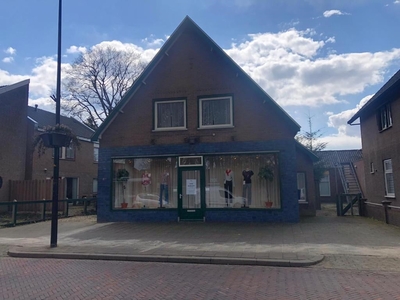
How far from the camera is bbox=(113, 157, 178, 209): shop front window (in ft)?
55.1

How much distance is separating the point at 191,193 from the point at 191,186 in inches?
12.7

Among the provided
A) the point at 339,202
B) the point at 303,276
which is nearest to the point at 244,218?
the point at 339,202

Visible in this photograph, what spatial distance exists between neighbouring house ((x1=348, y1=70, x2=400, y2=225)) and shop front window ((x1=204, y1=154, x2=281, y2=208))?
4.93 metres

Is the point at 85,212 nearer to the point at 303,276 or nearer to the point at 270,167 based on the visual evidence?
the point at 270,167

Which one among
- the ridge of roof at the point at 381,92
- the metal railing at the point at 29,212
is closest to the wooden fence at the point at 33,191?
the metal railing at the point at 29,212

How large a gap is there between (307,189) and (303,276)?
40.2 ft

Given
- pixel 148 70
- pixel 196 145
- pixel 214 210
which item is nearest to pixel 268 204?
pixel 214 210

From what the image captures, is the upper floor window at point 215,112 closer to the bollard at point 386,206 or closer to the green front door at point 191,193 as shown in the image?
the green front door at point 191,193

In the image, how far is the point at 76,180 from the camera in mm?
30656

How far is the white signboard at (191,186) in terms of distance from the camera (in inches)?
646

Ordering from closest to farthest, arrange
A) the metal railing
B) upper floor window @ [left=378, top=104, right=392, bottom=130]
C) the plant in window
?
upper floor window @ [left=378, top=104, right=392, bottom=130], the metal railing, the plant in window

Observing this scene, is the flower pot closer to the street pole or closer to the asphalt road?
the asphalt road

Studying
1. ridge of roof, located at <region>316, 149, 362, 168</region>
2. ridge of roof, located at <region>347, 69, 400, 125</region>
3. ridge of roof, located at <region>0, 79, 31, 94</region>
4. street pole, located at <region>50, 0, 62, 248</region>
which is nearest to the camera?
street pole, located at <region>50, 0, 62, 248</region>

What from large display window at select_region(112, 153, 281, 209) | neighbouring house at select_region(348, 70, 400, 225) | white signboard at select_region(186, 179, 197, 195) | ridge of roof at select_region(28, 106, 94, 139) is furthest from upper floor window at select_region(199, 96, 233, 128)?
ridge of roof at select_region(28, 106, 94, 139)
